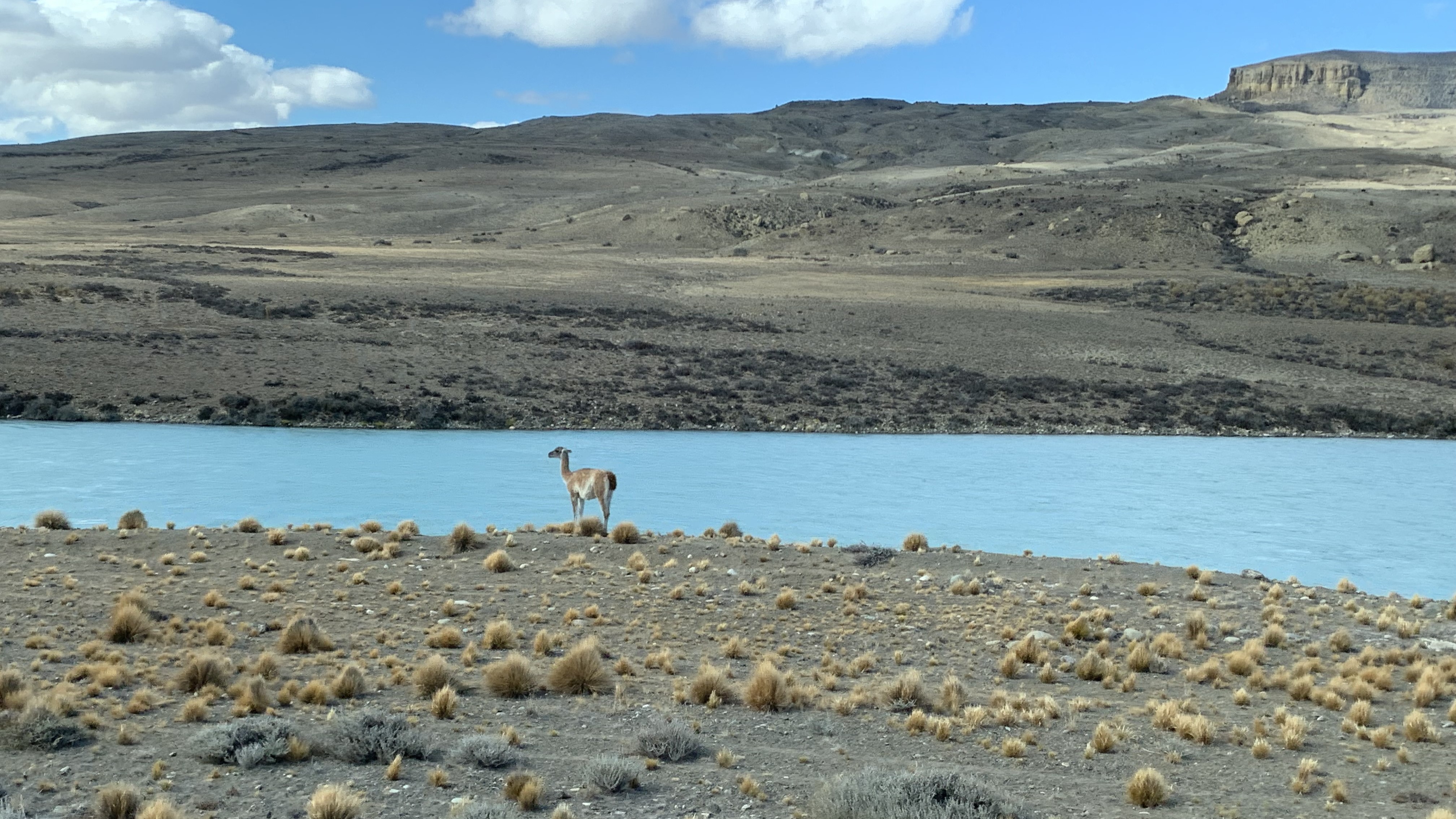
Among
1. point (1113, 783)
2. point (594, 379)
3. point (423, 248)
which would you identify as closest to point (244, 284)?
point (594, 379)

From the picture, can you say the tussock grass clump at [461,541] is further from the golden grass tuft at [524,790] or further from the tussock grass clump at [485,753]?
the golden grass tuft at [524,790]

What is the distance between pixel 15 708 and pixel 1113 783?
715 centimetres

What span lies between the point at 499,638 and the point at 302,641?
1646mm

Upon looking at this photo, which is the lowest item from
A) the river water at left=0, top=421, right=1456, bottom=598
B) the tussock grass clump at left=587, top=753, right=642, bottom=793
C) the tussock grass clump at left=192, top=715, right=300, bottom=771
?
the river water at left=0, top=421, right=1456, bottom=598

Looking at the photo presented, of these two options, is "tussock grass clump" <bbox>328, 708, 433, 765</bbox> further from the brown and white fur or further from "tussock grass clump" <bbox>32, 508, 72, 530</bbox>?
"tussock grass clump" <bbox>32, 508, 72, 530</bbox>

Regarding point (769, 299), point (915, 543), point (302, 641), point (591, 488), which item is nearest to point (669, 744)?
point (302, 641)

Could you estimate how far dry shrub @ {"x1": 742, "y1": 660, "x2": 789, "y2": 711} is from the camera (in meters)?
9.37

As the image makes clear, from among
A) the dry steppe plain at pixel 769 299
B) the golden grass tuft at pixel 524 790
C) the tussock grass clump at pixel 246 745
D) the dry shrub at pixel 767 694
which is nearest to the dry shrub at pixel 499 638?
the dry shrub at pixel 767 694

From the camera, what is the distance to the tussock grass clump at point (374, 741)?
774 centimetres

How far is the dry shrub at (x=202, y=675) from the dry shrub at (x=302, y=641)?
3.10ft

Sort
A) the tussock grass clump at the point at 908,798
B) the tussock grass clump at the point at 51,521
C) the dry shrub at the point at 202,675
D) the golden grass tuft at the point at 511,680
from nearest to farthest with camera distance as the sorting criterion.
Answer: the tussock grass clump at the point at 908,798 → the dry shrub at the point at 202,675 → the golden grass tuft at the point at 511,680 → the tussock grass clump at the point at 51,521

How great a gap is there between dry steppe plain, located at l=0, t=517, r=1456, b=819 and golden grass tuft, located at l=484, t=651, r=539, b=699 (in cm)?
3

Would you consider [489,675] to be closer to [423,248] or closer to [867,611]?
[867,611]

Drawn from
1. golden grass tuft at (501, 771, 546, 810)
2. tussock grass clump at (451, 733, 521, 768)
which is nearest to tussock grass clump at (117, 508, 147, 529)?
tussock grass clump at (451, 733, 521, 768)
